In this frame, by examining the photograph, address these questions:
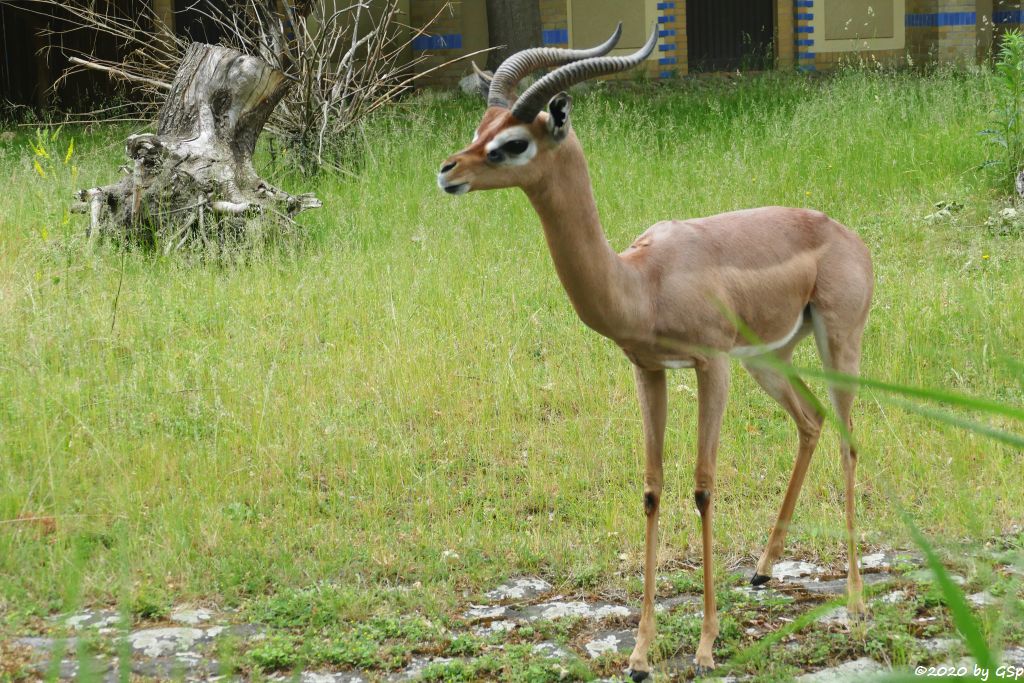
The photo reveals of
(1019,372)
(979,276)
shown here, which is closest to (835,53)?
(979,276)

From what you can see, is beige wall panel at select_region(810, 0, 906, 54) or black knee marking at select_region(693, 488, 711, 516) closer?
black knee marking at select_region(693, 488, 711, 516)

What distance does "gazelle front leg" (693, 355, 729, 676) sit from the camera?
11.3 feet

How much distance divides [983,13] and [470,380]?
52.1ft

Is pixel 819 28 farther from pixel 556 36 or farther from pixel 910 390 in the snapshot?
pixel 910 390

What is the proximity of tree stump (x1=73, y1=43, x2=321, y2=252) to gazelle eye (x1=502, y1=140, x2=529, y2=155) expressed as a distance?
4.69 metres

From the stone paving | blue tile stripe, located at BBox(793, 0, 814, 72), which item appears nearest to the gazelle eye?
the stone paving

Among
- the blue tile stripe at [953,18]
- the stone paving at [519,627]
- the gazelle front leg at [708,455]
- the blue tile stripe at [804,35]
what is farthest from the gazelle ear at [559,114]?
the blue tile stripe at [953,18]

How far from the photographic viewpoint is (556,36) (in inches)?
655

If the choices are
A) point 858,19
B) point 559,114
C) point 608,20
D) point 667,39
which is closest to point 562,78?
point 559,114

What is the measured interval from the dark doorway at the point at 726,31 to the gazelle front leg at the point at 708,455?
1544cm

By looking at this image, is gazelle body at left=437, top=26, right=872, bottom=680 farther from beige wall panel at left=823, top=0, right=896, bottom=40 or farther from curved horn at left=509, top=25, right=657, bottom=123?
beige wall panel at left=823, top=0, right=896, bottom=40

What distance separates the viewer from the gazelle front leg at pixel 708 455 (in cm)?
345

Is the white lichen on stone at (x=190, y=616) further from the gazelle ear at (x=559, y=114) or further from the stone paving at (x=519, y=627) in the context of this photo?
the gazelle ear at (x=559, y=114)

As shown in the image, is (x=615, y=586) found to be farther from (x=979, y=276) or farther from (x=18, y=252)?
(x=18, y=252)
